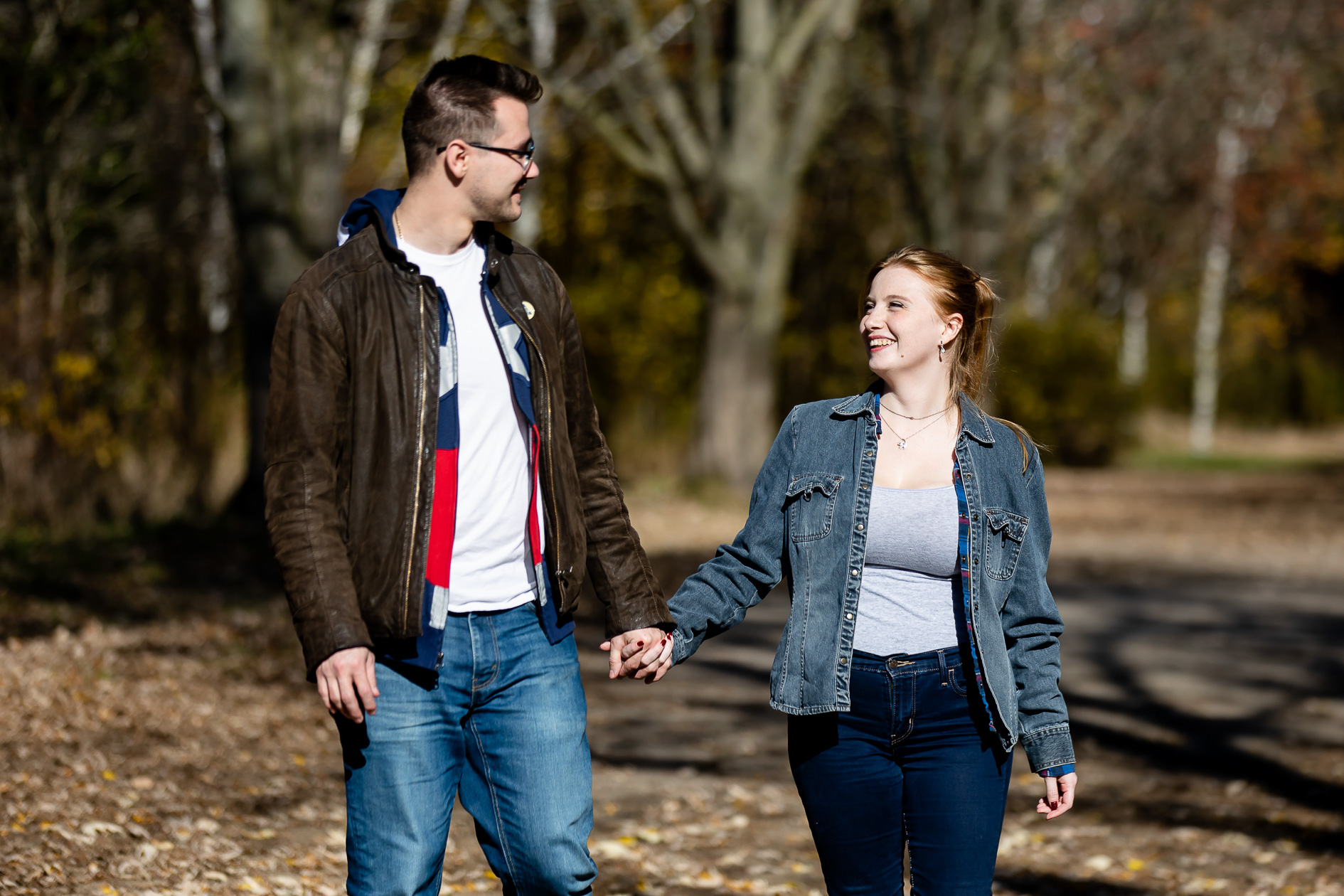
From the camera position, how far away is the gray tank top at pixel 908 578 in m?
2.94

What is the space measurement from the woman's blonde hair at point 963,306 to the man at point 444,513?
74 centimetres

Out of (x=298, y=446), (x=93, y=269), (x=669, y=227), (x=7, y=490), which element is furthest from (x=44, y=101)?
(x=669, y=227)

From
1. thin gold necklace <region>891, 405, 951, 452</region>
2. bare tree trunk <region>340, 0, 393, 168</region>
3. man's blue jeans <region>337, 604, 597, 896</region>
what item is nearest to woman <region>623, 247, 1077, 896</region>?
thin gold necklace <region>891, 405, 951, 452</region>

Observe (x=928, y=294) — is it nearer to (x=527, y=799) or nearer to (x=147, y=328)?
(x=527, y=799)

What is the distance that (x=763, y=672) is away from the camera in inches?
334

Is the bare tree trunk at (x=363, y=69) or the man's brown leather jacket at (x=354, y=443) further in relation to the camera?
the bare tree trunk at (x=363, y=69)

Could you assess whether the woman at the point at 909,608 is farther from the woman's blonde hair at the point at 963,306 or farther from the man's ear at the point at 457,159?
the man's ear at the point at 457,159

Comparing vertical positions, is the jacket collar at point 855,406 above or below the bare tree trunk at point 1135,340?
below

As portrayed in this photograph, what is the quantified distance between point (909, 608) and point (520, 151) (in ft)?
3.83

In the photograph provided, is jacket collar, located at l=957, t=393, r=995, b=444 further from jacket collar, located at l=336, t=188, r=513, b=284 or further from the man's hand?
the man's hand

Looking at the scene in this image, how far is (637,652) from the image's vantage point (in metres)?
3.05

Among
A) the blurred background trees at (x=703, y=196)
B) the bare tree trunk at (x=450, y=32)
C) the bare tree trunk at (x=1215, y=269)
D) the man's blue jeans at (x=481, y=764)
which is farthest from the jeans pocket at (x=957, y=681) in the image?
the bare tree trunk at (x=1215, y=269)

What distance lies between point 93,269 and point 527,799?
11.7 meters

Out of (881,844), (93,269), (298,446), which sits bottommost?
(881,844)
